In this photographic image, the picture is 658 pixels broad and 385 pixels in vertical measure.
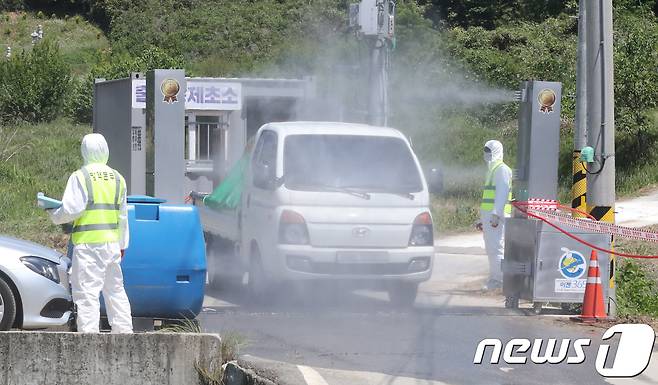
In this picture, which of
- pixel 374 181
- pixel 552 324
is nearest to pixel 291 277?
pixel 374 181

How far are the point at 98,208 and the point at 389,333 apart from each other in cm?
299

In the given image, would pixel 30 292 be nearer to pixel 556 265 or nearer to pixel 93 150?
pixel 93 150

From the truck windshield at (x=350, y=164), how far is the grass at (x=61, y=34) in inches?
1618

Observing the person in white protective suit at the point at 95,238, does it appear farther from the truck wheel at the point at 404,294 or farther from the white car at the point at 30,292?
the truck wheel at the point at 404,294

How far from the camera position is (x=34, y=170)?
3122cm

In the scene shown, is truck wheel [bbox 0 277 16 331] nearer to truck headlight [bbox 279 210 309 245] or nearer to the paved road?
the paved road

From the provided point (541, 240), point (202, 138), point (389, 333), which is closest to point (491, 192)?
point (541, 240)

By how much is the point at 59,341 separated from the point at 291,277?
3.61 m

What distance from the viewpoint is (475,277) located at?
51.4 feet

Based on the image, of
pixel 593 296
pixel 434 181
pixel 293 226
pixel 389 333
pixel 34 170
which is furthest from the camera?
pixel 34 170

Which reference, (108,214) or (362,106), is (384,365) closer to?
(108,214)

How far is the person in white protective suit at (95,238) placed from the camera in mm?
8906

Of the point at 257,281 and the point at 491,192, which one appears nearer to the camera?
the point at 257,281
